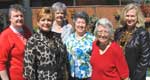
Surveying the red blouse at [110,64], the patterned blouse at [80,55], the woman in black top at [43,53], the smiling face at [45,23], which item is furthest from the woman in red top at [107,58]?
the smiling face at [45,23]

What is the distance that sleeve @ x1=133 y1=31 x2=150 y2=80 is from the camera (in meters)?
4.87

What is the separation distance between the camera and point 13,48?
4.59 m

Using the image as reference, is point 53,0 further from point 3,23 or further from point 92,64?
point 92,64

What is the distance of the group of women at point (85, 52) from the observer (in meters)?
4.51

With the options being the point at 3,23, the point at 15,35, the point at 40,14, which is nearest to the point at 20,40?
the point at 15,35

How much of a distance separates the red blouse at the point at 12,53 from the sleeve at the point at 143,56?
4.12 ft

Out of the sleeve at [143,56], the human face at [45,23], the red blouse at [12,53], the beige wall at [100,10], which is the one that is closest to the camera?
the human face at [45,23]

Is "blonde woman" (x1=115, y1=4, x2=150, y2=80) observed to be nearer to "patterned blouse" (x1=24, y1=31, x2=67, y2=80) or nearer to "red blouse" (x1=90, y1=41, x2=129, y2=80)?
"red blouse" (x1=90, y1=41, x2=129, y2=80)

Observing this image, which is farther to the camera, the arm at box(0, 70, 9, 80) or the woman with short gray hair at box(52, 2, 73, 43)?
the woman with short gray hair at box(52, 2, 73, 43)

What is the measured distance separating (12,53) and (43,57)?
335 millimetres

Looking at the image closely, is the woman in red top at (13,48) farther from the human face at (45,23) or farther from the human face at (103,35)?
the human face at (103,35)

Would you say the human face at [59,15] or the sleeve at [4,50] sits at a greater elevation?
the human face at [59,15]

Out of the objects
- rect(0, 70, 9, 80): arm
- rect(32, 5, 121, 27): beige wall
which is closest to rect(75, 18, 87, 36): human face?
rect(0, 70, 9, 80): arm

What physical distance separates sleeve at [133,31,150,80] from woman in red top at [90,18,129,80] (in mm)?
259
